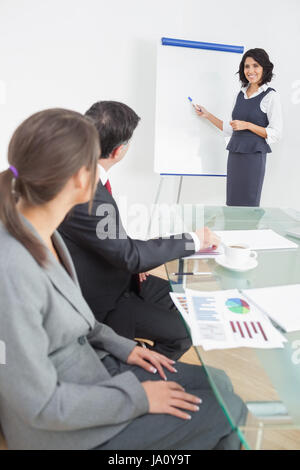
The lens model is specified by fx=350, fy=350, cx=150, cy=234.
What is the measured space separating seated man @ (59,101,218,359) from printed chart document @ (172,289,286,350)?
214mm

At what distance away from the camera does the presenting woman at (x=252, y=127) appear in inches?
94.6

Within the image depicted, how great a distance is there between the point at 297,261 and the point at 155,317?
1.78 feet

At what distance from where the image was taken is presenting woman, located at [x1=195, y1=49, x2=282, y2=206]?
7.88 feet

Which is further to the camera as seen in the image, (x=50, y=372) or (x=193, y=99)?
(x=193, y=99)

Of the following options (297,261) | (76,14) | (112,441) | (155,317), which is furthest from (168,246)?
(76,14)

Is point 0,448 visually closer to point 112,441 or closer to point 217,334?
point 112,441

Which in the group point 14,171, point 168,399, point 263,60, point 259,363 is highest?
point 263,60

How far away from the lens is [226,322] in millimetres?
854

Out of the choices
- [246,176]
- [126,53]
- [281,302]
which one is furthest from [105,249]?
[126,53]

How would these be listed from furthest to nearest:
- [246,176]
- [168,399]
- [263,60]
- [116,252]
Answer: [246,176] < [263,60] < [116,252] < [168,399]

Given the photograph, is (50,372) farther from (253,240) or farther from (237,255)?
(253,240)

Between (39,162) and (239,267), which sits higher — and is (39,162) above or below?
above

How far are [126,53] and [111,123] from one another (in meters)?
1.94
